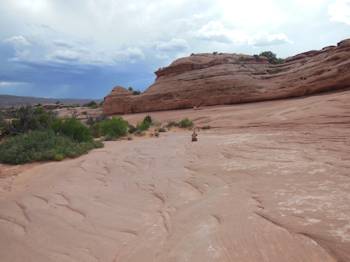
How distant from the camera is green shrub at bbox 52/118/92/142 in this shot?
52.4ft

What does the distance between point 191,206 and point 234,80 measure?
22.3m

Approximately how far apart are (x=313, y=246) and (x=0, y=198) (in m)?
6.30

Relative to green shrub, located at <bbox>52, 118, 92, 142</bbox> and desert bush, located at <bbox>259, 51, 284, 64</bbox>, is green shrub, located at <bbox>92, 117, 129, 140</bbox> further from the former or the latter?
desert bush, located at <bbox>259, 51, 284, 64</bbox>

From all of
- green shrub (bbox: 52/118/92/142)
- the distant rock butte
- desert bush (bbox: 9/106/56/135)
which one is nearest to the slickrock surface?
green shrub (bbox: 52/118/92/142)

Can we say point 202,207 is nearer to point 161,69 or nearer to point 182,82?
point 182,82

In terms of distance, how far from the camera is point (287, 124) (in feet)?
50.6

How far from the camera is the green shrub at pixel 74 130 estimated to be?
16.0 meters

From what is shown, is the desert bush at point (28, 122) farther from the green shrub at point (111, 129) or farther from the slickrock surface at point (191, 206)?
the slickrock surface at point (191, 206)

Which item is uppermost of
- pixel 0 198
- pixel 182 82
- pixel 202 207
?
pixel 182 82

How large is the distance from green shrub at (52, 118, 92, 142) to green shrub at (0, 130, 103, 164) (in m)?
1.37

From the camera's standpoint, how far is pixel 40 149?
1273cm

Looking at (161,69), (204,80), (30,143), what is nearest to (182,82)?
(204,80)

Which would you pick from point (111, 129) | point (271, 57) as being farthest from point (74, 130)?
point (271, 57)

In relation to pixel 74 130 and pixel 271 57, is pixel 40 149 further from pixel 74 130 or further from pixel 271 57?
pixel 271 57
